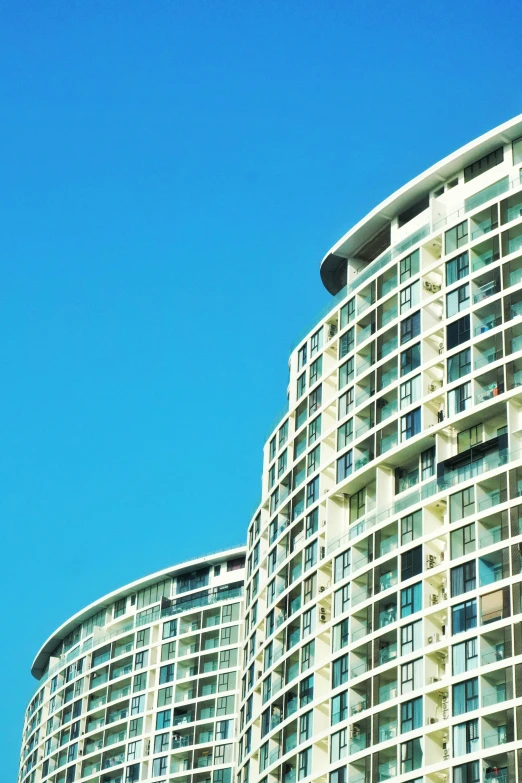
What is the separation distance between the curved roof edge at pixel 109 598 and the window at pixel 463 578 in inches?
1961

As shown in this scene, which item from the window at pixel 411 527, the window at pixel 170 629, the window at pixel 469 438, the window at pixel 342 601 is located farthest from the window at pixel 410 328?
the window at pixel 170 629

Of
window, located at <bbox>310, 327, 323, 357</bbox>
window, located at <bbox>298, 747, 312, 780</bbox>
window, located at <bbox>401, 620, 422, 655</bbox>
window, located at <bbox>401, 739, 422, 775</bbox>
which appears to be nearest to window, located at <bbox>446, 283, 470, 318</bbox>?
window, located at <bbox>310, 327, 323, 357</bbox>

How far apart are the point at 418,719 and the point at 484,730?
560cm

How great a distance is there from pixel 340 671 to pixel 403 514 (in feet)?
33.4

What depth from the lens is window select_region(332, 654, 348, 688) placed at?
265 feet

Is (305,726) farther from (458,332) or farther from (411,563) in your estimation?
(458,332)

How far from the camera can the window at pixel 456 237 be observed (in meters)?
83.3

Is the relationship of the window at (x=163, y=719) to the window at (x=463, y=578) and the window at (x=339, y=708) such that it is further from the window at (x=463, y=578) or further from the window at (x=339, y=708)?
the window at (x=463, y=578)

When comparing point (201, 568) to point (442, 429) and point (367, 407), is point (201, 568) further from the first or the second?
point (442, 429)

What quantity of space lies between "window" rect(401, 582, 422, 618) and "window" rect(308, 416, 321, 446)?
1825cm

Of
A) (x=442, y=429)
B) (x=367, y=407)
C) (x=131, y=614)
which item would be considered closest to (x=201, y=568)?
(x=131, y=614)

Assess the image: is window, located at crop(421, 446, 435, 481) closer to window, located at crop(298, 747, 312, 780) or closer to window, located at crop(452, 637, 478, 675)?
window, located at crop(452, 637, 478, 675)

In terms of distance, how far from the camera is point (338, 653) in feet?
268

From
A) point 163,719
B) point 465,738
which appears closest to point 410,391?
point 465,738
